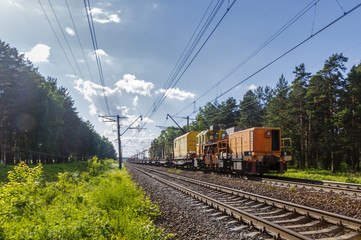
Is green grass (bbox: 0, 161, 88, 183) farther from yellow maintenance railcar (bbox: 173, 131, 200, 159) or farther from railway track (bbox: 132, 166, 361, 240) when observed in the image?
railway track (bbox: 132, 166, 361, 240)

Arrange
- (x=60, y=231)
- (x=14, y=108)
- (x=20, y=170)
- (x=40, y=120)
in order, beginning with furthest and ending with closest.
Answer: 1. (x=40, y=120)
2. (x=14, y=108)
3. (x=20, y=170)
4. (x=60, y=231)

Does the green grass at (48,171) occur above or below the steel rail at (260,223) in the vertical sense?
below

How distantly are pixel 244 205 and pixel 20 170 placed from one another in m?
7.02

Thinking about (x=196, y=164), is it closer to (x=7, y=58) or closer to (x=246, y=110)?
(x=7, y=58)

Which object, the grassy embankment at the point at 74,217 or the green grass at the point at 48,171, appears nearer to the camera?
the grassy embankment at the point at 74,217

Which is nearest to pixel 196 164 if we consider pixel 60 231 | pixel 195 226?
pixel 195 226

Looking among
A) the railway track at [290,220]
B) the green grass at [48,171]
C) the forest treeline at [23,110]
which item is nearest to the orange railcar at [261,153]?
the railway track at [290,220]

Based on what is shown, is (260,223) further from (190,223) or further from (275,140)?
(275,140)

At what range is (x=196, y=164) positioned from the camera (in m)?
23.3

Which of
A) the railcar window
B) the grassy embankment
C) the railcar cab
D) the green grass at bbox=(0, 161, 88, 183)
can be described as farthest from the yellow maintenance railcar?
the grassy embankment

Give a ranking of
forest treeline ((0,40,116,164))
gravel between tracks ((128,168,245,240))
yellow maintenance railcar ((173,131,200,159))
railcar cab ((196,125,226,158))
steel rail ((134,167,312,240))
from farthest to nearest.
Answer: forest treeline ((0,40,116,164))
yellow maintenance railcar ((173,131,200,159))
railcar cab ((196,125,226,158))
gravel between tracks ((128,168,245,240))
steel rail ((134,167,312,240))

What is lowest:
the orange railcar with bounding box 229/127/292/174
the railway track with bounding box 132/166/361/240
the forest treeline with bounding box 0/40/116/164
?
the railway track with bounding box 132/166/361/240

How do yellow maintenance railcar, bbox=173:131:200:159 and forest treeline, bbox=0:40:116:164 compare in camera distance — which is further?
forest treeline, bbox=0:40:116:164

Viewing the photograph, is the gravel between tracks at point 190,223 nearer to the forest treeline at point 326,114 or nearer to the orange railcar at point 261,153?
the orange railcar at point 261,153
